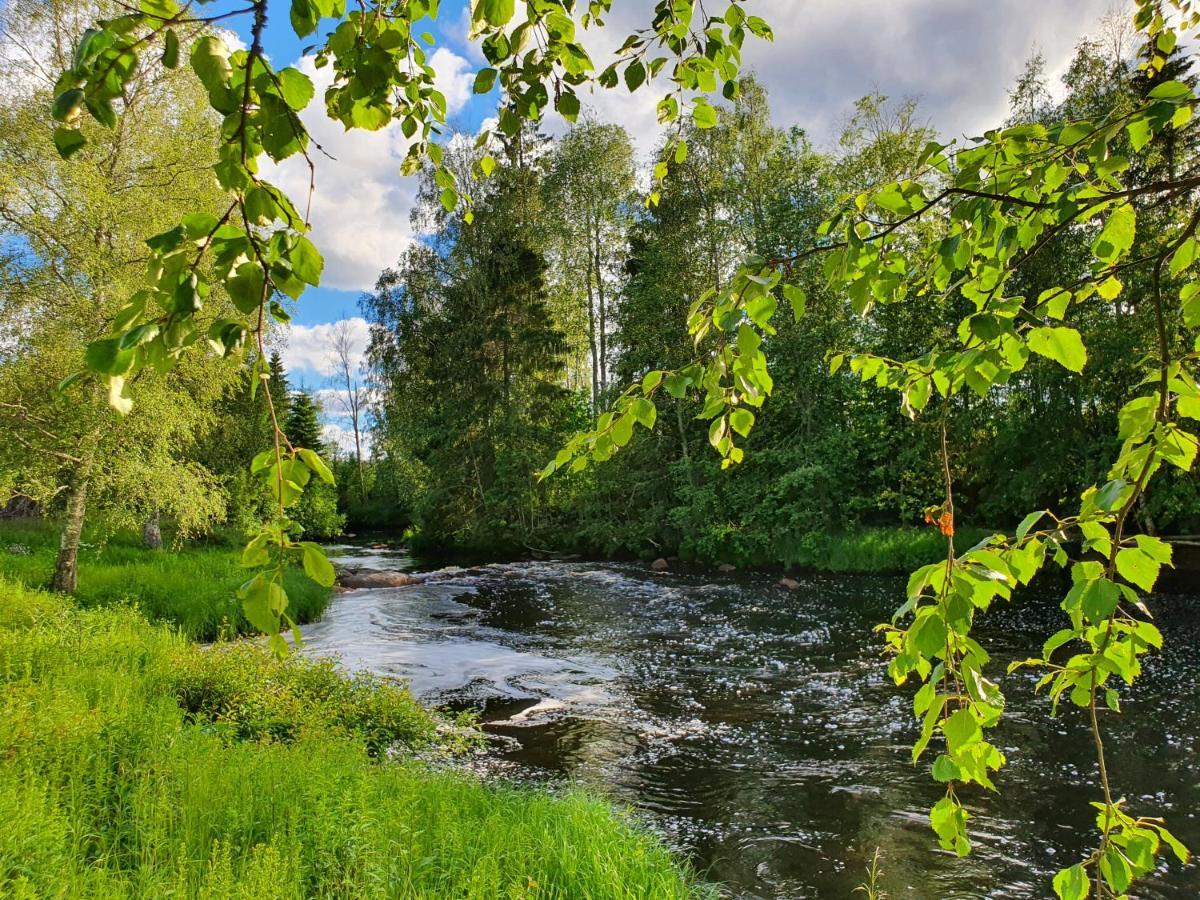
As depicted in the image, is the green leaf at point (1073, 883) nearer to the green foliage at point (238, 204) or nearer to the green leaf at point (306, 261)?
the green foliage at point (238, 204)

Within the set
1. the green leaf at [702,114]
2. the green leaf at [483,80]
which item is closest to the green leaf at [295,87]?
the green leaf at [483,80]

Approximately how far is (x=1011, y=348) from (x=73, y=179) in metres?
14.7

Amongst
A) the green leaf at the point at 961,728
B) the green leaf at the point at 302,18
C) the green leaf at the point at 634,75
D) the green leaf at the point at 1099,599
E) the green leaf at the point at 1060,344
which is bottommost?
the green leaf at the point at 961,728

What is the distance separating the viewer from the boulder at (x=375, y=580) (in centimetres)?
1919

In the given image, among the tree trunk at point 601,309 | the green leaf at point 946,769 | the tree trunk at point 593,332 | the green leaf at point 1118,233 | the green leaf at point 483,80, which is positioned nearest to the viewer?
the green leaf at point 946,769

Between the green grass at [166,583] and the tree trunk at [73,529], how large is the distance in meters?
0.25

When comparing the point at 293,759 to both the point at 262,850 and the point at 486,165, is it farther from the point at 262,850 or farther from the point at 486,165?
the point at 486,165

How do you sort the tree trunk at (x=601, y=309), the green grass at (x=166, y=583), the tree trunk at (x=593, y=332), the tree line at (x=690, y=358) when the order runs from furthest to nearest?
the tree trunk at (x=593, y=332) < the tree trunk at (x=601, y=309) < the tree line at (x=690, y=358) < the green grass at (x=166, y=583)

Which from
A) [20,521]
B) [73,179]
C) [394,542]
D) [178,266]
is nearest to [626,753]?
[178,266]

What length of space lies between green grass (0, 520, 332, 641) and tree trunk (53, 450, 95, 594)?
247 mm

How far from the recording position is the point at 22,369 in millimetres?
11758

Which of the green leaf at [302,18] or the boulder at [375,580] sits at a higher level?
the green leaf at [302,18]

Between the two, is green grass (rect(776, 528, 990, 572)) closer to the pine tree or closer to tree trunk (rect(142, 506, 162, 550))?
tree trunk (rect(142, 506, 162, 550))

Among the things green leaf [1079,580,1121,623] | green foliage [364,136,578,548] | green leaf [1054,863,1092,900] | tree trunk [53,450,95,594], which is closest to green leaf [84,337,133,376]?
green leaf [1079,580,1121,623]
